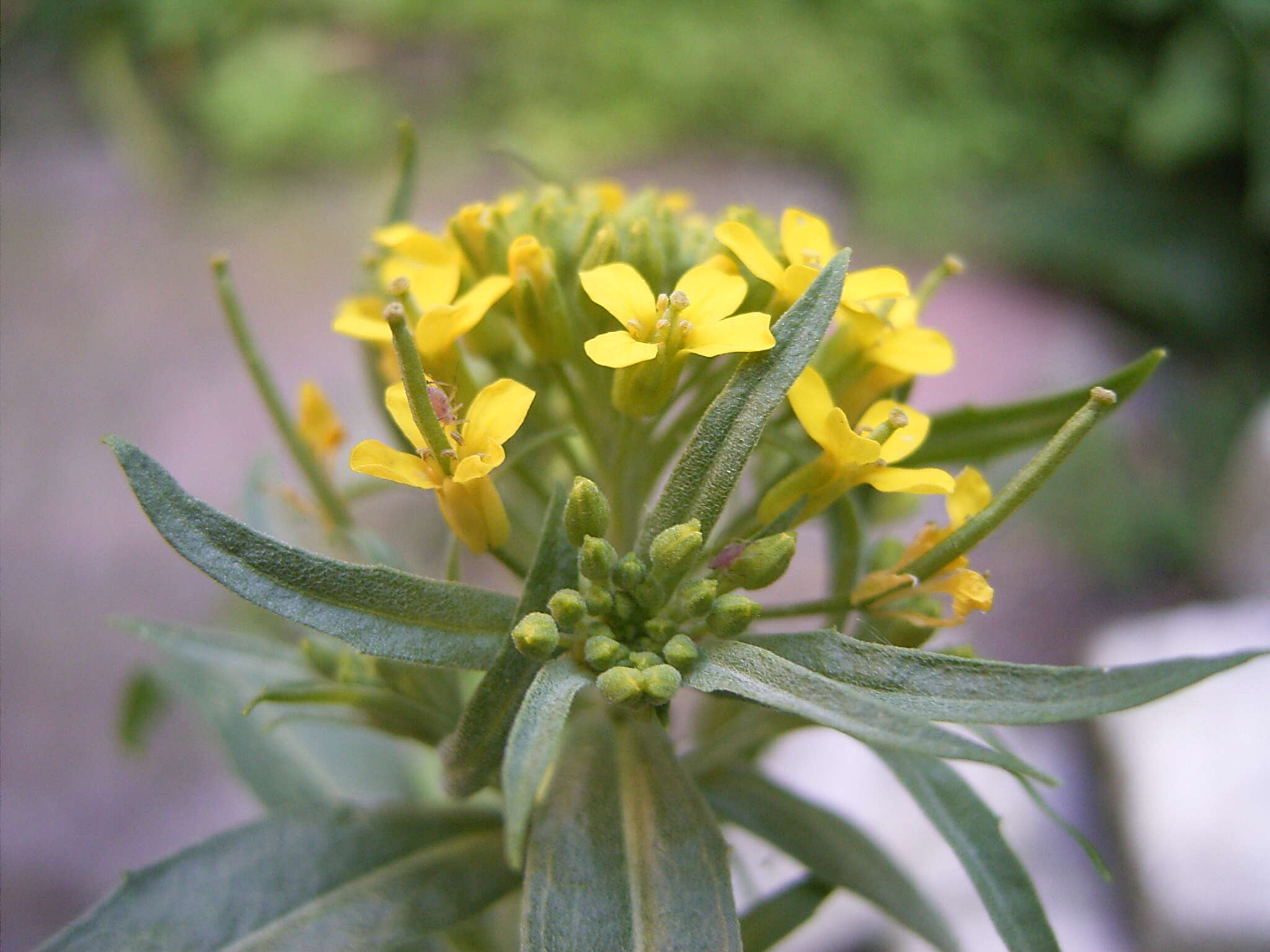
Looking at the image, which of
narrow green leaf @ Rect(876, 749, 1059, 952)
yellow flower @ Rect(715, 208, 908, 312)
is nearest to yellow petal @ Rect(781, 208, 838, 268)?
yellow flower @ Rect(715, 208, 908, 312)

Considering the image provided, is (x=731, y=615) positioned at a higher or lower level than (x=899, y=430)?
lower

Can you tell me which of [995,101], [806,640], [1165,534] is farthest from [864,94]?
[806,640]

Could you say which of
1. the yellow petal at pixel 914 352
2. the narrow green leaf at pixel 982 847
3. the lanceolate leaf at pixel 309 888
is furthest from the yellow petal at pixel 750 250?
the lanceolate leaf at pixel 309 888

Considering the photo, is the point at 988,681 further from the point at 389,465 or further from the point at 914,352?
the point at 389,465

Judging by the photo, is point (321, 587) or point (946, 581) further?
point (946, 581)

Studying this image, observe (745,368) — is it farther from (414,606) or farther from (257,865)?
(257,865)

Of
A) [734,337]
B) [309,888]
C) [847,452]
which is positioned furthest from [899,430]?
[309,888]
